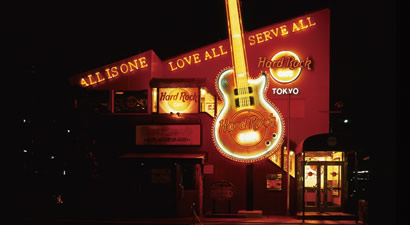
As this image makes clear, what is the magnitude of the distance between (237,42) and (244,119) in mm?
3713

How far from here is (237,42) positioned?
2238cm

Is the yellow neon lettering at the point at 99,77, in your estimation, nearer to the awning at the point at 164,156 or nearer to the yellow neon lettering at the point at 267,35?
the awning at the point at 164,156

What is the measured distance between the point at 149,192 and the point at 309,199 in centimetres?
784

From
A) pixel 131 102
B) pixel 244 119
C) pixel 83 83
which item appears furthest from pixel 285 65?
pixel 83 83

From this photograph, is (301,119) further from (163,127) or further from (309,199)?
(163,127)

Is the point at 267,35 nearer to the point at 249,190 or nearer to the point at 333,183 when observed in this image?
the point at 333,183

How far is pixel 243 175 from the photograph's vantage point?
23.4 meters

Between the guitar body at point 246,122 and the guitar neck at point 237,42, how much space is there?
0.94ft

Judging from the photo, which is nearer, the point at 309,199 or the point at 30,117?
the point at 309,199

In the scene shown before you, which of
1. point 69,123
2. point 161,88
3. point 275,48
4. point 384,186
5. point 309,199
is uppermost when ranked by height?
point 275,48

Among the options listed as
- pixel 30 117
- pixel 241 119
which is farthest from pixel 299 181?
pixel 30 117

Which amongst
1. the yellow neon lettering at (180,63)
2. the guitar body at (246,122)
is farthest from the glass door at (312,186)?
the yellow neon lettering at (180,63)

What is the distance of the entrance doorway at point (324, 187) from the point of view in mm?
22734

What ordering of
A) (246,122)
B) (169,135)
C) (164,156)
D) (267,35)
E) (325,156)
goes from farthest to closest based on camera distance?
(267,35)
(325,156)
(169,135)
(164,156)
(246,122)
